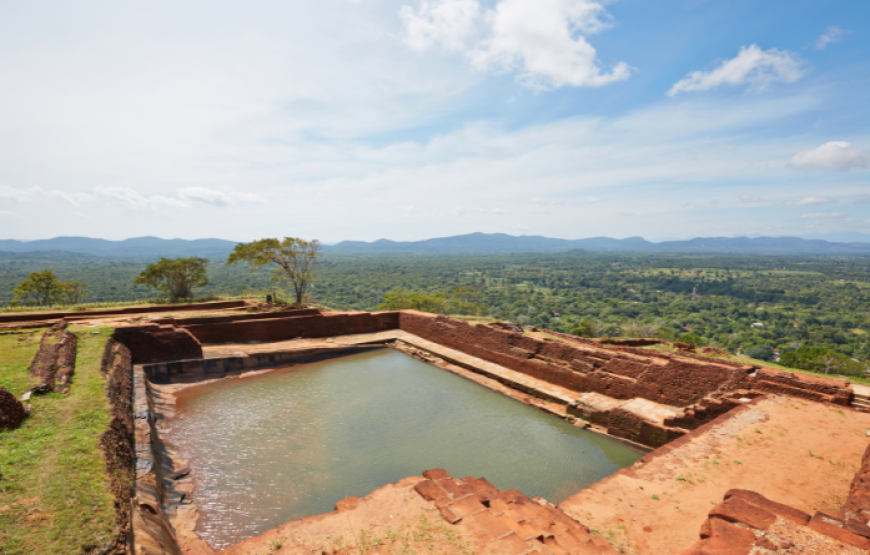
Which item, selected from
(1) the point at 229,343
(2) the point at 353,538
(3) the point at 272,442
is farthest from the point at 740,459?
(1) the point at 229,343

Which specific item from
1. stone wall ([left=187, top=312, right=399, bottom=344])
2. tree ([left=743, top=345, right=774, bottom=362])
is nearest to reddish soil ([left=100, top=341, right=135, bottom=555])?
Result: stone wall ([left=187, top=312, right=399, bottom=344])

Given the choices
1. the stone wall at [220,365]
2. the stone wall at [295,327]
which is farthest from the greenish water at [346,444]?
the stone wall at [295,327]

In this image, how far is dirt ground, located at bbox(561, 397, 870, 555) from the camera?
5.19 metres

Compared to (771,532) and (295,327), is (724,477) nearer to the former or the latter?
(771,532)

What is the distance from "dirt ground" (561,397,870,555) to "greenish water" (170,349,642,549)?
165 centimetres

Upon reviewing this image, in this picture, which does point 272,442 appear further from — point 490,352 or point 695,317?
point 695,317

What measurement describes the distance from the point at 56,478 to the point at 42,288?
99.6 feet

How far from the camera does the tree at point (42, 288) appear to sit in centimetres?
2445

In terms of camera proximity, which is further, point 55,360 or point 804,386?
point 804,386

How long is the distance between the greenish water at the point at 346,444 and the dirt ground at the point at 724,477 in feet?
5.42

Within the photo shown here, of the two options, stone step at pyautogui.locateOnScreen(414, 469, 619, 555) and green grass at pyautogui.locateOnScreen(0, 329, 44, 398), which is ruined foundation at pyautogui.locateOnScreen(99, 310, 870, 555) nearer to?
stone step at pyautogui.locateOnScreen(414, 469, 619, 555)

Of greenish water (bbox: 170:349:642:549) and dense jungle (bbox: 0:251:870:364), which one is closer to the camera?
greenish water (bbox: 170:349:642:549)

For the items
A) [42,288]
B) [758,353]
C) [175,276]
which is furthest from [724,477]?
[42,288]

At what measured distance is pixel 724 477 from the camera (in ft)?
20.2
